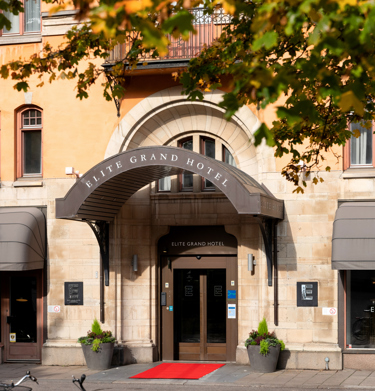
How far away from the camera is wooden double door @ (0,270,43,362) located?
62.1 feet

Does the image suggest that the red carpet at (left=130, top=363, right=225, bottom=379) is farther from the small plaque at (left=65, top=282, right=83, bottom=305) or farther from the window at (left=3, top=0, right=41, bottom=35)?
the window at (left=3, top=0, right=41, bottom=35)

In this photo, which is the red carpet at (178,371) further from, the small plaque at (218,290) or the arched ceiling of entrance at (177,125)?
the arched ceiling of entrance at (177,125)

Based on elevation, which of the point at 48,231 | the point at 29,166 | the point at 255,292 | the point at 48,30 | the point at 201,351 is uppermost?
the point at 48,30

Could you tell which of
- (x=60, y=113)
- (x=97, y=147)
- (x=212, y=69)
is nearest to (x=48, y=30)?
(x=60, y=113)

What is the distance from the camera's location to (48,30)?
1891cm

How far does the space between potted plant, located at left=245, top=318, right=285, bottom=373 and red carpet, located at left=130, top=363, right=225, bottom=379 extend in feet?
3.85

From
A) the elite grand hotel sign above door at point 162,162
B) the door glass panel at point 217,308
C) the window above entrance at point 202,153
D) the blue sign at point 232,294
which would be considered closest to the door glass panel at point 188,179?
the window above entrance at point 202,153

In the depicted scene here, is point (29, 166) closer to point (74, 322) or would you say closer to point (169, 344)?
point (74, 322)

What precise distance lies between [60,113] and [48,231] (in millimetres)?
3117

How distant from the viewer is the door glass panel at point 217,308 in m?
18.4

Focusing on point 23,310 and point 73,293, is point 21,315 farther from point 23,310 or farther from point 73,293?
point 73,293

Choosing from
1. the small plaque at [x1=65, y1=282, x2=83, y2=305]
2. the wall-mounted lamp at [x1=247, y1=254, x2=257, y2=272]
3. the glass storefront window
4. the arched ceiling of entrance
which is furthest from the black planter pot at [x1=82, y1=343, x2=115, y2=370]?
the glass storefront window

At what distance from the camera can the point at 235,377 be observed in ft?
53.0

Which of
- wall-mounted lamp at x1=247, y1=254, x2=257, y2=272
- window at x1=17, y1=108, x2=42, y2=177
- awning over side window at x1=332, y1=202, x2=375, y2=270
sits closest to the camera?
awning over side window at x1=332, y1=202, x2=375, y2=270
